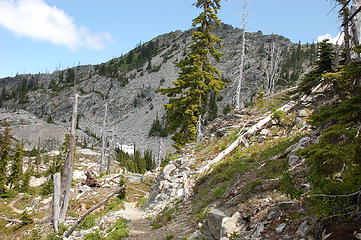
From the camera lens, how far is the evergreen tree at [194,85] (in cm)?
2136

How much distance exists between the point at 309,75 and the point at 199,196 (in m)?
6.23

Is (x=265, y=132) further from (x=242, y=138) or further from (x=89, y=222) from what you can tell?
(x=89, y=222)

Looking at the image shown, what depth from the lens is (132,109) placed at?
114500mm

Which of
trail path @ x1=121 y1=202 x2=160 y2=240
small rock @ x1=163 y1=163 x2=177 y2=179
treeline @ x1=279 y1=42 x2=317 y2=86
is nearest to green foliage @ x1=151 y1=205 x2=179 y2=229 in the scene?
trail path @ x1=121 y1=202 x2=160 y2=240

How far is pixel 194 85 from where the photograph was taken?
21.9 meters

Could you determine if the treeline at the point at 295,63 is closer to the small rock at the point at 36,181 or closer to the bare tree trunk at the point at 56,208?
the small rock at the point at 36,181

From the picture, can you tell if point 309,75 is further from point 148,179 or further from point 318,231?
point 148,179

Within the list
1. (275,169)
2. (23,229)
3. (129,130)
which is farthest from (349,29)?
(129,130)

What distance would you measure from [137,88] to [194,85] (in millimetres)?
104203

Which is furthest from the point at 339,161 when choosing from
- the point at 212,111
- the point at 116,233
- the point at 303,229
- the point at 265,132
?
the point at 212,111

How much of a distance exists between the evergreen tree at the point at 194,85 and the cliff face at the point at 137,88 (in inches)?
2192

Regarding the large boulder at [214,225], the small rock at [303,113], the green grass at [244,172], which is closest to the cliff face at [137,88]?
the green grass at [244,172]

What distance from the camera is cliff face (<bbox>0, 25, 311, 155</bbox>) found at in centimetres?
9762

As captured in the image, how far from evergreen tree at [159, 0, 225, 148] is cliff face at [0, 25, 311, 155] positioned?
5569 cm
